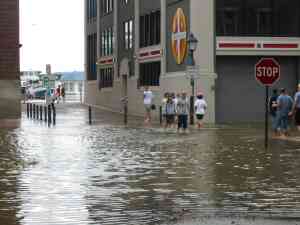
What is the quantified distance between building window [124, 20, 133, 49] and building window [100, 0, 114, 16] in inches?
221

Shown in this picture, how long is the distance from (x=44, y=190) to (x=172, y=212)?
10.4 feet

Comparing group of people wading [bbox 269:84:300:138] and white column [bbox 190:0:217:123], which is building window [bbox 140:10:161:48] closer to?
white column [bbox 190:0:217:123]

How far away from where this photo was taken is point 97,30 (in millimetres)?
67625

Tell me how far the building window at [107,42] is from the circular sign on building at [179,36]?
59.3 ft

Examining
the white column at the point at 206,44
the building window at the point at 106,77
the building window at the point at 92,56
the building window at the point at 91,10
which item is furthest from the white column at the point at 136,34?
the building window at the point at 91,10

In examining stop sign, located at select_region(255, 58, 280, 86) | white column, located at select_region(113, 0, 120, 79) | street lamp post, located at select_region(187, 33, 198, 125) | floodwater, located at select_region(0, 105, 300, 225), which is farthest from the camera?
white column, located at select_region(113, 0, 120, 79)

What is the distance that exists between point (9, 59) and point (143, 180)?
29210 millimetres

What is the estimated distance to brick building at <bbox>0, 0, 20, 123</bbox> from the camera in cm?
4278

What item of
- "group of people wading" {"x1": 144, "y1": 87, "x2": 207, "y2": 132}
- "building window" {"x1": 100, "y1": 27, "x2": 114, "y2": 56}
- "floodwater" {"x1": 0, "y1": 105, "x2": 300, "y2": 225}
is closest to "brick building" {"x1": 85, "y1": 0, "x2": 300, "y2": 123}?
"group of people wading" {"x1": 144, "y1": 87, "x2": 207, "y2": 132}

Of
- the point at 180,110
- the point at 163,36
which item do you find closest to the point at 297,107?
the point at 180,110

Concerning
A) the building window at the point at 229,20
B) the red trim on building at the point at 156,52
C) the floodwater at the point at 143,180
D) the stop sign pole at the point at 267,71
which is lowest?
the floodwater at the point at 143,180

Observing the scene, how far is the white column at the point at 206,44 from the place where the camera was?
40.2 meters

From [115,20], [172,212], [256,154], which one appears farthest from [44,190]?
[115,20]

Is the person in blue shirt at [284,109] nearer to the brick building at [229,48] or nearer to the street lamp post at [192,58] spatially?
the street lamp post at [192,58]
